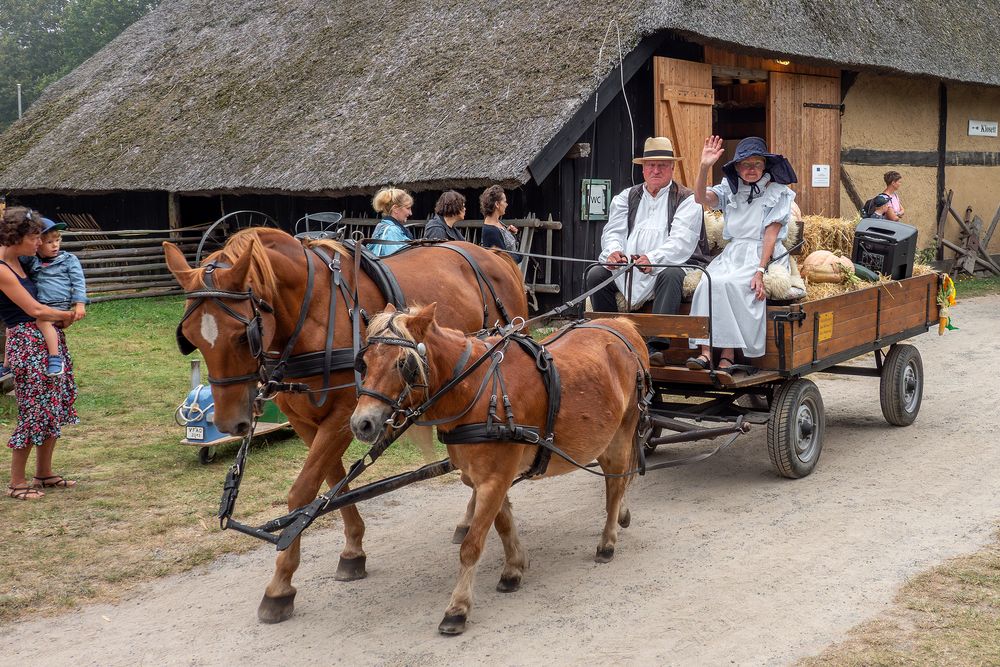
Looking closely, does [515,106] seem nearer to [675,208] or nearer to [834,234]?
[834,234]

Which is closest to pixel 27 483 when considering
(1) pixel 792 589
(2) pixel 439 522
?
(2) pixel 439 522

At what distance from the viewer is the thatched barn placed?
12000 millimetres

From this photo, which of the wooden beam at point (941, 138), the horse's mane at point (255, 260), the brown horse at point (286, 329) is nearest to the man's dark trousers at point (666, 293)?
the brown horse at point (286, 329)

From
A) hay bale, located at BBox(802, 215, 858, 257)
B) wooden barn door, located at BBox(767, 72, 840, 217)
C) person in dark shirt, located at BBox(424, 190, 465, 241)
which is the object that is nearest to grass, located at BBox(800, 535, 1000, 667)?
hay bale, located at BBox(802, 215, 858, 257)

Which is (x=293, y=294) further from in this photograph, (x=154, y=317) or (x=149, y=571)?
(x=154, y=317)

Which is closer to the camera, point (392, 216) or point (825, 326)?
point (825, 326)

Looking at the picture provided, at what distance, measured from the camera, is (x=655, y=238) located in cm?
682

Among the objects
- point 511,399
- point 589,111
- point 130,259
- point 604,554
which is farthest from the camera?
point 130,259

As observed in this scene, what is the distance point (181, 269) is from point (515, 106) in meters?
8.22

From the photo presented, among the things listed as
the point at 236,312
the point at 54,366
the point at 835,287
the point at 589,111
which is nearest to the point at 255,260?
the point at 236,312

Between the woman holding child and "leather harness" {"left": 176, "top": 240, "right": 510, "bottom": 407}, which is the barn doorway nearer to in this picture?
"leather harness" {"left": 176, "top": 240, "right": 510, "bottom": 407}

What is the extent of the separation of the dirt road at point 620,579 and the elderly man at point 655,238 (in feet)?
4.17

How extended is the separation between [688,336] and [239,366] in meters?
3.00

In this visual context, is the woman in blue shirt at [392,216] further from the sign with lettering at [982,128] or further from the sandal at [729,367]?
the sign with lettering at [982,128]
